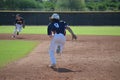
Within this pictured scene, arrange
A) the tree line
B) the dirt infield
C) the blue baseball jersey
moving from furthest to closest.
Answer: the tree line, the blue baseball jersey, the dirt infield

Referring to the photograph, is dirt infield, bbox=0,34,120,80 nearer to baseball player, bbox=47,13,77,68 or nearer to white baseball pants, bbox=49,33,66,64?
white baseball pants, bbox=49,33,66,64

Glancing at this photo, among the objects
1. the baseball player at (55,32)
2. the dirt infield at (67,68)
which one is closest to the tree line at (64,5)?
the dirt infield at (67,68)

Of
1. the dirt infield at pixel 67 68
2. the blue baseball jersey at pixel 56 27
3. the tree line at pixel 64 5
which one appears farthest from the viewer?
the tree line at pixel 64 5

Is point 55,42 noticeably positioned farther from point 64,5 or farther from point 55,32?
point 64,5

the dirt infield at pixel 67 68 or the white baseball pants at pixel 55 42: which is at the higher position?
the white baseball pants at pixel 55 42

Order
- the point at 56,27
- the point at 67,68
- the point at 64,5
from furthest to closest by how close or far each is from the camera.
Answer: the point at 64,5, the point at 56,27, the point at 67,68

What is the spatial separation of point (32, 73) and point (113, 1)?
85758 mm

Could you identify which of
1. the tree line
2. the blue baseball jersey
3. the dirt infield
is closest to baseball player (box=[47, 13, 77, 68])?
the blue baseball jersey

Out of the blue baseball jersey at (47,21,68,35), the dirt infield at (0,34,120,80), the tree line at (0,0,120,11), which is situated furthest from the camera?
the tree line at (0,0,120,11)

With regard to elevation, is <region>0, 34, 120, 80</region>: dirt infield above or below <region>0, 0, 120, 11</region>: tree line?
above

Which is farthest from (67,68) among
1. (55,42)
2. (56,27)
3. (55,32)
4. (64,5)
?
(64,5)

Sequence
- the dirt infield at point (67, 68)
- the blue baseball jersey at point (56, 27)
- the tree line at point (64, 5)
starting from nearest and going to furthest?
1. the dirt infield at point (67, 68)
2. the blue baseball jersey at point (56, 27)
3. the tree line at point (64, 5)

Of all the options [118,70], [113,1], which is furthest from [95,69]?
[113,1]

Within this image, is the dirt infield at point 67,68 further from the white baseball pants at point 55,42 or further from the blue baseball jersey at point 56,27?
the blue baseball jersey at point 56,27
